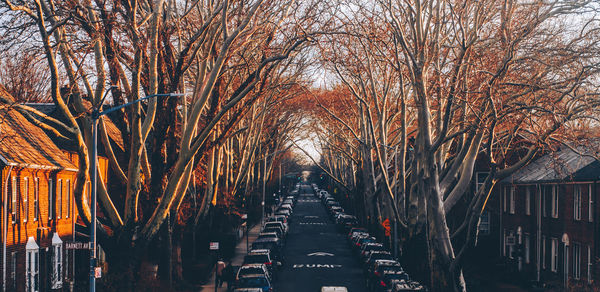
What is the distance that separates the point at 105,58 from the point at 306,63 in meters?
19.0

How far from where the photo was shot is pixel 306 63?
131 feet

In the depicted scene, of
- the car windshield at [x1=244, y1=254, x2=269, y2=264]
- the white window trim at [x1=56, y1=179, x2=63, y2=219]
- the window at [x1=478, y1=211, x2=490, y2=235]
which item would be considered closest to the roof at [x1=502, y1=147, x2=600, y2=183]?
the window at [x1=478, y1=211, x2=490, y2=235]

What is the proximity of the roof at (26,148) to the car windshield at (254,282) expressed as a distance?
810 cm

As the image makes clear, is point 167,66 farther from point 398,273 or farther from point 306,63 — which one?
point 306,63

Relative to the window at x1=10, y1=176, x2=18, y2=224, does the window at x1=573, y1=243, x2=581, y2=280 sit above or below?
below

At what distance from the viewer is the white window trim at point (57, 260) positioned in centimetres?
2903

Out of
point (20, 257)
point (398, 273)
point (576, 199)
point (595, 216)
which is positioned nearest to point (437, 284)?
point (398, 273)

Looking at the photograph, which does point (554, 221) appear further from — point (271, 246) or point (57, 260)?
point (57, 260)

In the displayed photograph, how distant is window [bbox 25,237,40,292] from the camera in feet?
87.7

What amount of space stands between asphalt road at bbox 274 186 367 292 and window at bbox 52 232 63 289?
27.9 feet

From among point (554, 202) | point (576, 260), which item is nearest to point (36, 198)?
point (576, 260)

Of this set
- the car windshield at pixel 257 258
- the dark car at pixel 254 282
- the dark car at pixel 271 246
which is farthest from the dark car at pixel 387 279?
the dark car at pixel 271 246

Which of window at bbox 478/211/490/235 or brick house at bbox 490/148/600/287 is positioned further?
window at bbox 478/211/490/235

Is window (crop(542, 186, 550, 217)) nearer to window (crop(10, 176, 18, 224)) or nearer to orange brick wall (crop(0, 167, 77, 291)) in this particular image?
orange brick wall (crop(0, 167, 77, 291))
